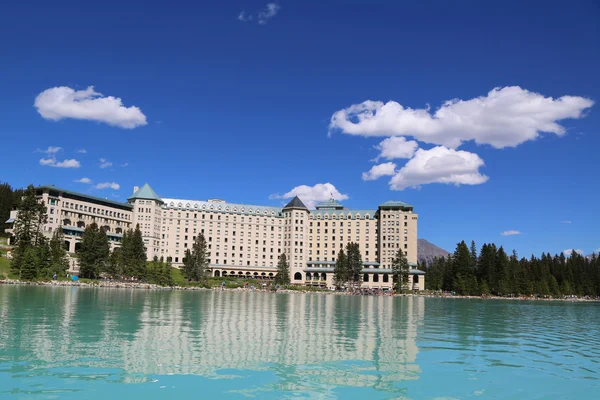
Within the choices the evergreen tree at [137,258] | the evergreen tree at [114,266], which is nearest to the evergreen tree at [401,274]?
the evergreen tree at [137,258]

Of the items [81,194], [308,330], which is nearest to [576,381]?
[308,330]

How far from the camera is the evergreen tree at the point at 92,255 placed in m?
127

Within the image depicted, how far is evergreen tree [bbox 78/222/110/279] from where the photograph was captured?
127 m

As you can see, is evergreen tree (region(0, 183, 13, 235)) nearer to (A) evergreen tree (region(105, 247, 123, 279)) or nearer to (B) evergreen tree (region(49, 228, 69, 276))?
(B) evergreen tree (region(49, 228, 69, 276))

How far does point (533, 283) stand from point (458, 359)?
17097 centimetres

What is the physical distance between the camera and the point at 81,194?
602ft

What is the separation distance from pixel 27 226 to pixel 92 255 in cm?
1700

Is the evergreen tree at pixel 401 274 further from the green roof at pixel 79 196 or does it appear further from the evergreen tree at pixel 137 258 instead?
the green roof at pixel 79 196

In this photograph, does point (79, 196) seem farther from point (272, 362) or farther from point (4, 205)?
point (272, 362)

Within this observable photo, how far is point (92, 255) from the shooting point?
12750 cm

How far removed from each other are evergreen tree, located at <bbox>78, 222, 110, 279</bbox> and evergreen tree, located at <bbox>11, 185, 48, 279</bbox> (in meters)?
9.48

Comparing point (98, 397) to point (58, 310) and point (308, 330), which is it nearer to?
point (308, 330)

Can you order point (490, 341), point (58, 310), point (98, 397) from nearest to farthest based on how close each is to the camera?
point (98, 397), point (490, 341), point (58, 310)

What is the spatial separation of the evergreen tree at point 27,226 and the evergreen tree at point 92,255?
31.1 feet
